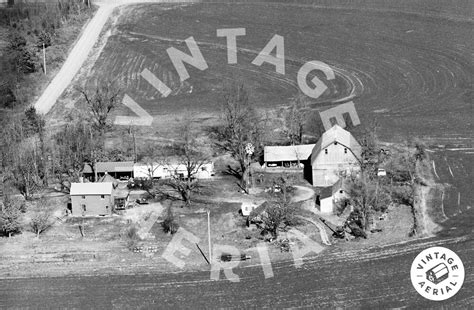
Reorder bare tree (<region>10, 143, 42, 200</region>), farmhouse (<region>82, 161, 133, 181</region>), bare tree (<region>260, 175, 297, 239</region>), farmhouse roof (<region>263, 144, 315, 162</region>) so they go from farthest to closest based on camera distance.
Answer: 1. farmhouse roof (<region>263, 144, 315, 162</region>)
2. farmhouse (<region>82, 161, 133, 181</region>)
3. bare tree (<region>10, 143, 42, 200</region>)
4. bare tree (<region>260, 175, 297, 239</region>)

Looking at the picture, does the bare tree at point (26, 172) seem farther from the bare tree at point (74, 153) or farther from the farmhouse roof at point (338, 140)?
the farmhouse roof at point (338, 140)

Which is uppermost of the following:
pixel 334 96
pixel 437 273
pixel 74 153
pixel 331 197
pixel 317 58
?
pixel 317 58

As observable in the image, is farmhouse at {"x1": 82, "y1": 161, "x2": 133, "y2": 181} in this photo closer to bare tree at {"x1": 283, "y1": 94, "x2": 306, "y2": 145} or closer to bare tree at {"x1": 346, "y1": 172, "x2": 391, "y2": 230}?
bare tree at {"x1": 283, "y1": 94, "x2": 306, "y2": 145}

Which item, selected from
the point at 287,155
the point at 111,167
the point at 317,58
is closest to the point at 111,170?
the point at 111,167

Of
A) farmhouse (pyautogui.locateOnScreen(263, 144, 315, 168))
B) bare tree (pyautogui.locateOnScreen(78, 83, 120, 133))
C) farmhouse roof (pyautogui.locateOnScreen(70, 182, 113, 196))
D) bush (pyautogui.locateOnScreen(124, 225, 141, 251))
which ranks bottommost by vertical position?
bush (pyautogui.locateOnScreen(124, 225, 141, 251))

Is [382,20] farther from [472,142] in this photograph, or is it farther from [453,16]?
[472,142]

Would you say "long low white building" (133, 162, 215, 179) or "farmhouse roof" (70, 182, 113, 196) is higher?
"long low white building" (133, 162, 215, 179)

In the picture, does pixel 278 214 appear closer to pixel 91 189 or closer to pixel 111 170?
pixel 91 189

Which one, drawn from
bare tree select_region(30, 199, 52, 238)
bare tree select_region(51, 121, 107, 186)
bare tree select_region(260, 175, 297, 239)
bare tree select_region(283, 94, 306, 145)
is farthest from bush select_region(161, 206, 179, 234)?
bare tree select_region(283, 94, 306, 145)
